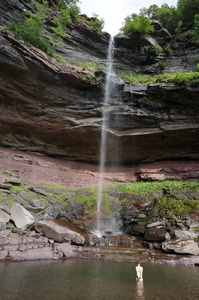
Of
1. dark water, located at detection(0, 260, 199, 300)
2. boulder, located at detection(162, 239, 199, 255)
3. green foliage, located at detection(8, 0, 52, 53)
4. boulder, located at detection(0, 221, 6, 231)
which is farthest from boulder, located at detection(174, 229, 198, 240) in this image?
green foliage, located at detection(8, 0, 52, 53)

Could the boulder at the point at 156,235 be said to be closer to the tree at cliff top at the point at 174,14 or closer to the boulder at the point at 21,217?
the boulder at the point at 21,217

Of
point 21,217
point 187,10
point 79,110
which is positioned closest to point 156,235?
point 21,217

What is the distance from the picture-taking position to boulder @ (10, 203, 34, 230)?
9.10 meters

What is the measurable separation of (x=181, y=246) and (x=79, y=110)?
1237 centimetres

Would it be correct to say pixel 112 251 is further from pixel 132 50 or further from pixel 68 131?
pixel 132 50

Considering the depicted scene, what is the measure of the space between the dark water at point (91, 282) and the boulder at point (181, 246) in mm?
1187

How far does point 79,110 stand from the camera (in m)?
16.9

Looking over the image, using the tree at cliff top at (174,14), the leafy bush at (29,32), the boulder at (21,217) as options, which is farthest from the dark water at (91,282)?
the tree at cliff top at (174,14)

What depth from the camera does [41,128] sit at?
17.5 meters

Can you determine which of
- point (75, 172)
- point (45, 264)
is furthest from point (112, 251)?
point (75, 172)

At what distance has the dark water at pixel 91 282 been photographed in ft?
15.2

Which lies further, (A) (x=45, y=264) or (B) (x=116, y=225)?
(B) (x=116, y=225)

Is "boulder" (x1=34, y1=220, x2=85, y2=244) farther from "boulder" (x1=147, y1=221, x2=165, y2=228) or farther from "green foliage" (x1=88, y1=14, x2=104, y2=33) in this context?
"green foliage" (x1=88, y1=14, x2=104, y2=33)

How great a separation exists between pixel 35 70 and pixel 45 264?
1247cm
